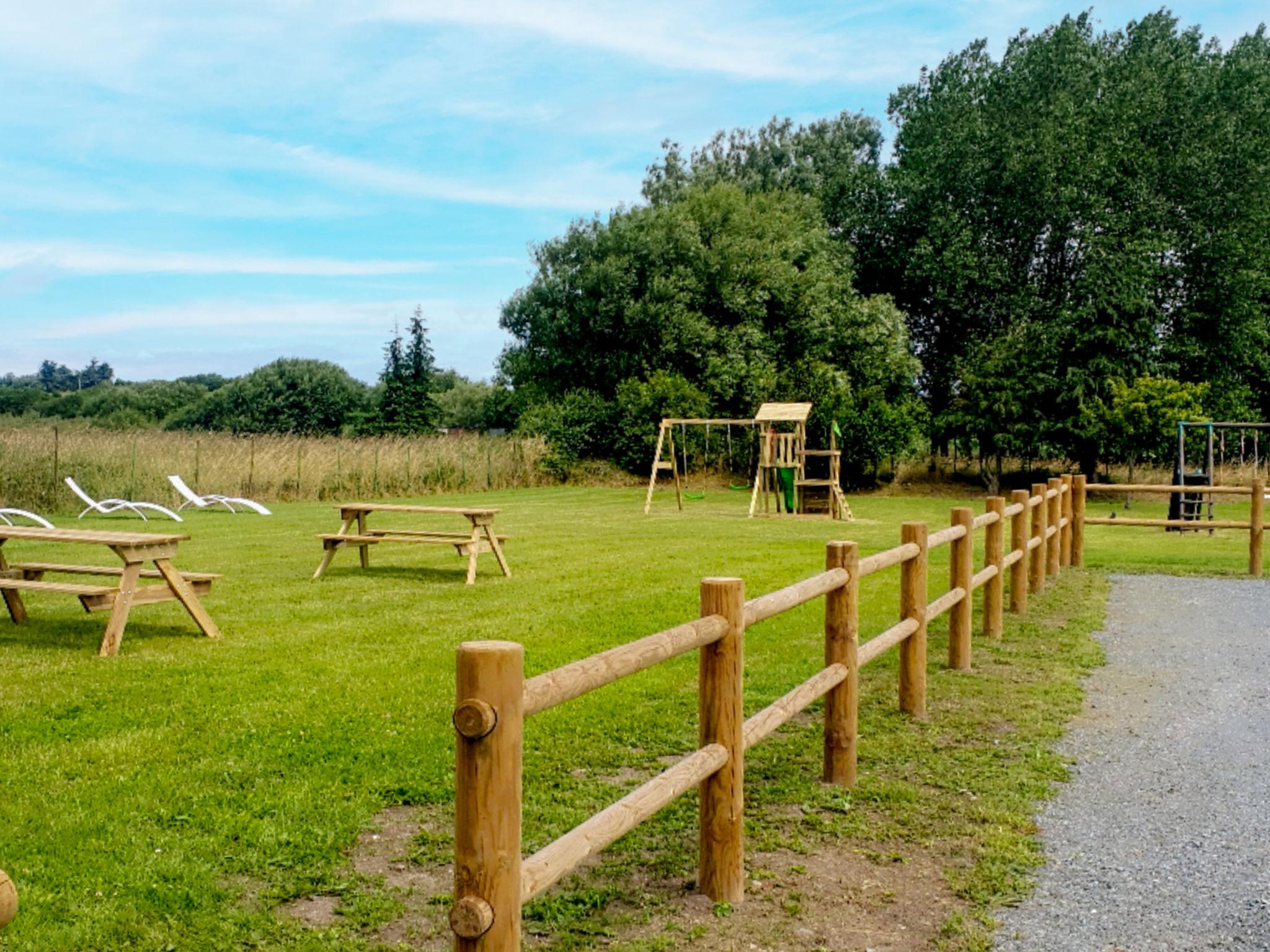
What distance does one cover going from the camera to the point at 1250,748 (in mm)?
6172

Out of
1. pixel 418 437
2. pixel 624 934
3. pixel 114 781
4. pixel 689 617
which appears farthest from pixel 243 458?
pixel 624 934

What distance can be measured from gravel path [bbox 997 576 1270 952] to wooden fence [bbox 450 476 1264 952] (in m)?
0.95

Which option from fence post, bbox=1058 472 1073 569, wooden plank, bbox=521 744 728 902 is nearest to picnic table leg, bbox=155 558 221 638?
wooden plank, bbox=521 744 728 902

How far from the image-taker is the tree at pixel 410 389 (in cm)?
5016

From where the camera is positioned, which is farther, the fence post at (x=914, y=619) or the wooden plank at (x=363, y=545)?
the wooden plank at (x=363, y=545)

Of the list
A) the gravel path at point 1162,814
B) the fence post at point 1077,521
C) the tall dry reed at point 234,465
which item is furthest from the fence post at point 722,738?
the tall dry reed at point 234,465

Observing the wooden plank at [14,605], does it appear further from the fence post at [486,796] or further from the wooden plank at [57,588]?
the fence post at [486,796]

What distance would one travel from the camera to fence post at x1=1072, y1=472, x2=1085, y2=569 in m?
14.8

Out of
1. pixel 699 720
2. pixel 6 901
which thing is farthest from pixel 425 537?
pixel 6 901

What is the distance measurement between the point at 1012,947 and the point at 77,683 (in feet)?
18.7

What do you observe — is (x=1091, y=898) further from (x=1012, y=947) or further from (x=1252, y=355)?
(x=1252, y=355)

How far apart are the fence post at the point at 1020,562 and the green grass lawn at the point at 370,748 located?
1.09ft

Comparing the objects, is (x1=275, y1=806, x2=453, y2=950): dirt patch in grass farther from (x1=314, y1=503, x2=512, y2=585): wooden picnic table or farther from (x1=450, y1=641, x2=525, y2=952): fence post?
(x1=314, y1=503, x2=512, y2=585): wooden picnic table

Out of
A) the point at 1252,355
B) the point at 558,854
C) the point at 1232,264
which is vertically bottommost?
the point at 558,854
